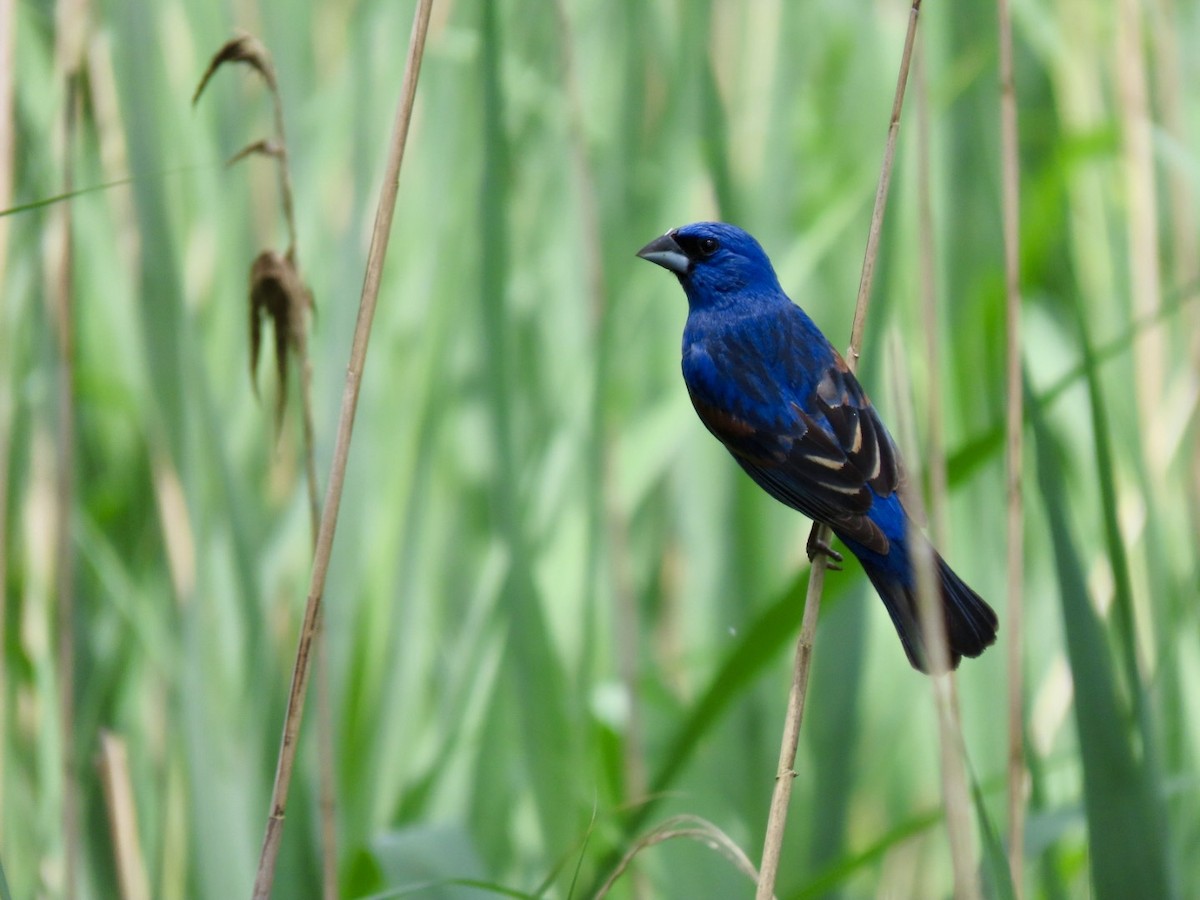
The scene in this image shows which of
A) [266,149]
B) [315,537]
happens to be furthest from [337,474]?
[266,149]

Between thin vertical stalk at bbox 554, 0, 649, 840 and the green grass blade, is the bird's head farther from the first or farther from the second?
the green grass blade

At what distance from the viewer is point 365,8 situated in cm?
259

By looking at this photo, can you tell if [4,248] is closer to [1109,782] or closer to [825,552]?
[825,552]

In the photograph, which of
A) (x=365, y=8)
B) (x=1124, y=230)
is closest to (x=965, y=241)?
(x=1124, y=230)

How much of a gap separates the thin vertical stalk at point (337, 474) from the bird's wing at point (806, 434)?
88 cm

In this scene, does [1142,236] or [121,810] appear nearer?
[121,810]

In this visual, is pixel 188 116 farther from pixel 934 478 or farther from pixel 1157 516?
pixel 1157 516

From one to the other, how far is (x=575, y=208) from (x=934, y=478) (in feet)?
4.69

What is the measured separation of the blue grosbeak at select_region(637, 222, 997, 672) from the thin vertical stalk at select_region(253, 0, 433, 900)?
839 millimetres

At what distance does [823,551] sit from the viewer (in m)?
2.10

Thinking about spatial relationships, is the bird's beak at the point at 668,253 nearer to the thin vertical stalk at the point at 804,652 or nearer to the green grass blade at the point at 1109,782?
the thin vertical stalk at the point at 804,652

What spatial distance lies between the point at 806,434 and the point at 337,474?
1008 millimetres

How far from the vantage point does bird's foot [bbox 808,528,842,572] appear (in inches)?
82.6

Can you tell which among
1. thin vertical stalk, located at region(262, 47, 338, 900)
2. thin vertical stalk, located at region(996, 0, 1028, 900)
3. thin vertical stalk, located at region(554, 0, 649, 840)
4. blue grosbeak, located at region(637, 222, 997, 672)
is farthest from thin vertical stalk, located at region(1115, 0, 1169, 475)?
thin vertical stalk, located at region(262, 47, 338, 900)
